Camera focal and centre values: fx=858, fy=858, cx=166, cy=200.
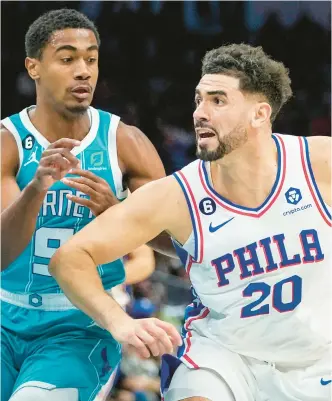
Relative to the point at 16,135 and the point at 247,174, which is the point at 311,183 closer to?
the point at 247,174

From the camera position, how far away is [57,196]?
161 inches

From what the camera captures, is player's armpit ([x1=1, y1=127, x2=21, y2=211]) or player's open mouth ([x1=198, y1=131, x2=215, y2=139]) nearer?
player's open mouth ([x1=198, y1=131, x2=215, y2=139])

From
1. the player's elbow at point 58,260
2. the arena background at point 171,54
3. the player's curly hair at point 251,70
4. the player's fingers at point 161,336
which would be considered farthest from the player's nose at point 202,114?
the arena background at point 171,54

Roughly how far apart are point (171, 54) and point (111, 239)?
5004 millimetres

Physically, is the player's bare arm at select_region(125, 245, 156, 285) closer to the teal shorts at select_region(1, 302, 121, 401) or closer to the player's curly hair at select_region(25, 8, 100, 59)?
the teal shorts at select_region(1, 302, 121, 401)

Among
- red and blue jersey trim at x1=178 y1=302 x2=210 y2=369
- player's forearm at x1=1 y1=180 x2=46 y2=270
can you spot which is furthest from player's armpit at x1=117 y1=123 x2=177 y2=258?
red and blue jersey trim at x1=178 y1=302 x2=210 y2=369

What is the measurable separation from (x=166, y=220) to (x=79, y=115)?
880 millimetres

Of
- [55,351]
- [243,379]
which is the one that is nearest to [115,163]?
[55,351]

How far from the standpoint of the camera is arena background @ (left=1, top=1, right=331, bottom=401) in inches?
310

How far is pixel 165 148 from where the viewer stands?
8.02 meters

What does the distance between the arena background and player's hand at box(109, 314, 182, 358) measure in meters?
4.44

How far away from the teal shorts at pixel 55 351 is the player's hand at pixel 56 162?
705 mm

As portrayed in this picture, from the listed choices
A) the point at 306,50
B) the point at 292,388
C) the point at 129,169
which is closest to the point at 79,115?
the point at 129,169

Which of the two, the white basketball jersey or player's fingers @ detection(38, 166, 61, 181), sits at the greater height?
player's fingers @ detection(38, 166, 61, 181)
